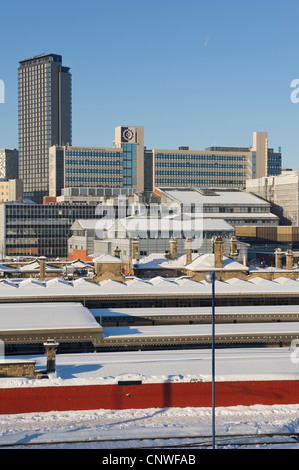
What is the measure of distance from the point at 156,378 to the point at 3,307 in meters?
18.6

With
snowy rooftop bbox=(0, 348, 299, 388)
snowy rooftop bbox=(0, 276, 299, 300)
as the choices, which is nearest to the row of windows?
snowy rooftop bbox=(0, 276, 299, 300)

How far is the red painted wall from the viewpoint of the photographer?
36188 mm

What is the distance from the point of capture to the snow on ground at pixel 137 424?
32.0 metres

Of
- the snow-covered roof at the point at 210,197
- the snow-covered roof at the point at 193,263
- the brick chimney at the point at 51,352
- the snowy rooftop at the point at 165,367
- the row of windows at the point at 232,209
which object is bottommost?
the snowy rooftop at the point at 165,367

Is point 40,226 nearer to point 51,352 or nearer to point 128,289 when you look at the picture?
point 128,289

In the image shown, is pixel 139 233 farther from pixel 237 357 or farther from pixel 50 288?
pixel 237 357

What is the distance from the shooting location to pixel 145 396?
37.3m

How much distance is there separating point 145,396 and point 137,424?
315 cm

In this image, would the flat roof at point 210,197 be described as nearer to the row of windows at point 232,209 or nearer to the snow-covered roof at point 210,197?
the snow-covered roof at point 210,197

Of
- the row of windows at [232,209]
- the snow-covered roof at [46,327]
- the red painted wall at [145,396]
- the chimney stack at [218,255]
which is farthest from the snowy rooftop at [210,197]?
the red painted wall at [145,396]

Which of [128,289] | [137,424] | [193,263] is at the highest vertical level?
[193,263]

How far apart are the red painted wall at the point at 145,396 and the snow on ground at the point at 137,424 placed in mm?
589

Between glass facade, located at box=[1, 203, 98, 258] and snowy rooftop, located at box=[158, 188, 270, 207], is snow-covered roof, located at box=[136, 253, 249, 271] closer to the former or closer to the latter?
snowy rooftop, located at box=[158, 188, 270, 207]

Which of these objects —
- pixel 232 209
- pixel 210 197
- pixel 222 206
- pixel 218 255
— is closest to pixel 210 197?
A: pixel 210 197
